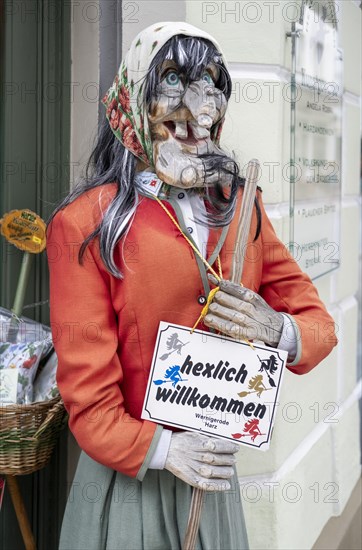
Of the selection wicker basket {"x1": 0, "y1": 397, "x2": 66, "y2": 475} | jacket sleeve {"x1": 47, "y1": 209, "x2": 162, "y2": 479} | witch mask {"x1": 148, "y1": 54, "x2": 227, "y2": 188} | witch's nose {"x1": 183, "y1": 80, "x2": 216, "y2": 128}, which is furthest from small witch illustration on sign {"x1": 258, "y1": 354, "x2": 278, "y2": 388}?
wicker basket {"x1": 0, "y1": 397, "x2": 66, "y2": 475}

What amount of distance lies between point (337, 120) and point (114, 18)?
1.15m

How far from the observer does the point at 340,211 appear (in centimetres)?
351

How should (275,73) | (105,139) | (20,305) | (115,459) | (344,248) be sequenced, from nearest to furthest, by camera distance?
(115,459)
(105,139)
(20,305)
(275,73)
(344,248)

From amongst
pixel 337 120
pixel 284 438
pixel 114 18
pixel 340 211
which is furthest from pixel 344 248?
pixel 114 18

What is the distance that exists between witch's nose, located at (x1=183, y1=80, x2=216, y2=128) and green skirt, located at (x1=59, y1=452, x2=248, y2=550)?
0.77 metres

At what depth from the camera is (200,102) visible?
74.8 inches

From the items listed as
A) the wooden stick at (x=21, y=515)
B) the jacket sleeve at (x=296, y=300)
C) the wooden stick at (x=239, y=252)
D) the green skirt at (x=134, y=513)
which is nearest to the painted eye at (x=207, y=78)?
the wooden stick at (x=239, y=252)

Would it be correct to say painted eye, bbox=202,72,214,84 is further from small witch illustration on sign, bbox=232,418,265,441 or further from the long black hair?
small witch illustration on sign, bbox=232,418,265,441

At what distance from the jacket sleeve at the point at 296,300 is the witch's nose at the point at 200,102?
0.33m

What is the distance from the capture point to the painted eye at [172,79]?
1.88 meters

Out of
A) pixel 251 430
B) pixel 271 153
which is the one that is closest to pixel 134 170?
pixel 251 430

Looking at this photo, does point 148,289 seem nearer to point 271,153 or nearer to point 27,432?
point 27,432

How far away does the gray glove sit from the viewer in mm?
1854

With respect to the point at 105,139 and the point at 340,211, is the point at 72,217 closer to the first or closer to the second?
the point at 105,139
